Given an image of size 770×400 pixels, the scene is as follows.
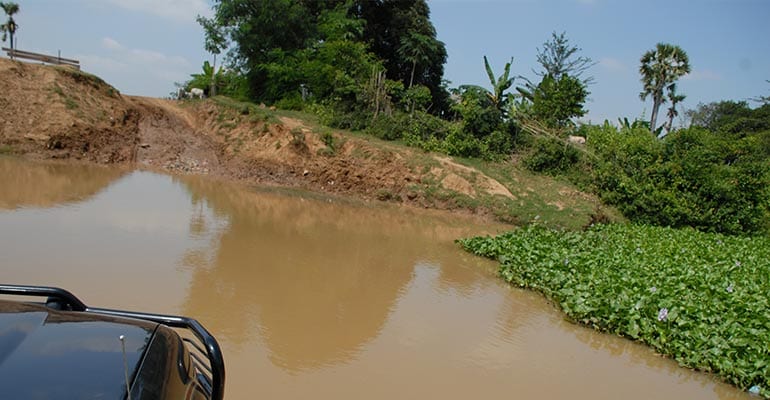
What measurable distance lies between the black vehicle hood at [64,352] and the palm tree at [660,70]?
40.5 meters

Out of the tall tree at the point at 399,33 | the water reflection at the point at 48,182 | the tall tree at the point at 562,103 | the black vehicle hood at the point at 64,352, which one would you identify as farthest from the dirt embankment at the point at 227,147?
the black vehicle hood at the point at 64,352

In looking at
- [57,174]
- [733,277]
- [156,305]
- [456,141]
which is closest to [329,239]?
[156,305]

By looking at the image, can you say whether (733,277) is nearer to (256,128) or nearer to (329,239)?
(329,239)

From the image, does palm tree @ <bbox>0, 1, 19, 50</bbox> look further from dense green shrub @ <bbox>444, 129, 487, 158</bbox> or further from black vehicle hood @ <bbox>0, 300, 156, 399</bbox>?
black vehicle hood @ <bbox>0, 300, 156, 399</bbox>

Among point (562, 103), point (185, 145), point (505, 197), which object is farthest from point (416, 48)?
point (185, 145)

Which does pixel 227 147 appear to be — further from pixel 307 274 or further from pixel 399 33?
pixel 399 33

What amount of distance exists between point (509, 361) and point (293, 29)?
22.2 metres

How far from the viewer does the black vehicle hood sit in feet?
5.72

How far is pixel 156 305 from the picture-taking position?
5.86m

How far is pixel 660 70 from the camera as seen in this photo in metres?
37.7

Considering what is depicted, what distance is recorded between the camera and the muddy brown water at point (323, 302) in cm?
520

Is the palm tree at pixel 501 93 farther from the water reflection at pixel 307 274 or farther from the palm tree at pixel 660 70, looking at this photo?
the palm tree at pixel 660 70

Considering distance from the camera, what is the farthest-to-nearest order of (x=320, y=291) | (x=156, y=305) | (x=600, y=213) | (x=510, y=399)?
(x=600, y=213) → (x=320, y=291) → (x=156, y=305) → (x=510, y=399)

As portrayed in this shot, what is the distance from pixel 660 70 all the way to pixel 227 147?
32647 mm
